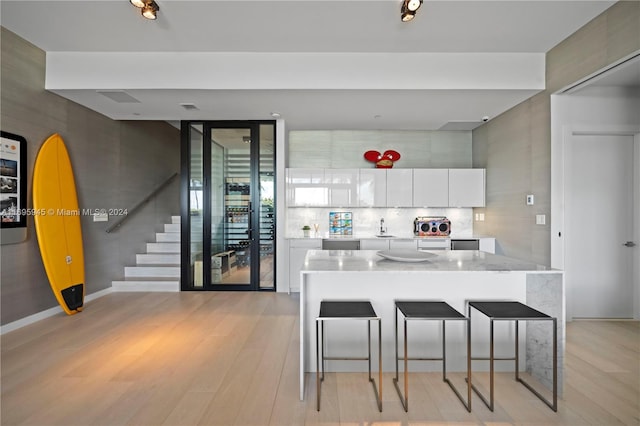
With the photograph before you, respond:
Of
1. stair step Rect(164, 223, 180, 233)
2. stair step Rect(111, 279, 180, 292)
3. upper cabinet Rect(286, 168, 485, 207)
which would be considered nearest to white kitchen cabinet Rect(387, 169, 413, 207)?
upper cabinet Rect(286, 168, 485, 207)

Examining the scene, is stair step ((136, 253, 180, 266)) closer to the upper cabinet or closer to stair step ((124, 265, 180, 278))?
stair step ((124, 265, 180, 278))

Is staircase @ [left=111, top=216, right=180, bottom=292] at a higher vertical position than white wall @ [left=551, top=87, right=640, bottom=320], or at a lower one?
lower

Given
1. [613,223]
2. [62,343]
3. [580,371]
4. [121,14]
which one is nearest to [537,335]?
[580,371]

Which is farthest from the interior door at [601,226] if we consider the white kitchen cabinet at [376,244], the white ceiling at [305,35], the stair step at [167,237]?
the stair step at [167,237]

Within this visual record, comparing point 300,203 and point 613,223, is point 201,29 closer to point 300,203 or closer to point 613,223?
point 300,203

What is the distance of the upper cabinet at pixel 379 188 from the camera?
5258 mm

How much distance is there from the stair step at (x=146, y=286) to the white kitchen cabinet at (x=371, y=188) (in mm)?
3156

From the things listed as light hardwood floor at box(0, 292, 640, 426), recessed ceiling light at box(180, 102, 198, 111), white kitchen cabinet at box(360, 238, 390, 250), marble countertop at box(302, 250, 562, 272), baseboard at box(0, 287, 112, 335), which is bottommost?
light hardwood floor at box(0, 292, 640, 426)

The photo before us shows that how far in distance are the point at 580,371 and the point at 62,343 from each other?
4.40m

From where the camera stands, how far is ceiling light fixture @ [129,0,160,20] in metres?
2.68

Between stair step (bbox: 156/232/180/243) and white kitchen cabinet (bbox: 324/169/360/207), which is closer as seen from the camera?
white kitchen cabinet (bbox: 324/169/360/207)

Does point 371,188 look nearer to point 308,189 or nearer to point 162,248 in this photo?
point 308,189

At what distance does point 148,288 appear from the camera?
4988 millimetres

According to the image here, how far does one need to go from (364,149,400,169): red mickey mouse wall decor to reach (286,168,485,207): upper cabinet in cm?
17
